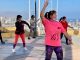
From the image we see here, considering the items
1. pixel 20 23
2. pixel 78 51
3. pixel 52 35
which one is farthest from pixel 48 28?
pixel 20 23

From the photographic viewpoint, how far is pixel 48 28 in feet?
30.7

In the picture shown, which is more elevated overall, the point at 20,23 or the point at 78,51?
the point at 20,23

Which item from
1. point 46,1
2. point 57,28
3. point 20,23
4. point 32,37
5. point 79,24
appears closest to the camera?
point 46,1

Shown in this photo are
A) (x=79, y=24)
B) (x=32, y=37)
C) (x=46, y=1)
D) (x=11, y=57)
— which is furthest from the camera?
(x=79, y=24)

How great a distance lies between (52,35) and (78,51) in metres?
4.91

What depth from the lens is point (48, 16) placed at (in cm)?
941

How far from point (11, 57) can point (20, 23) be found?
2.27m

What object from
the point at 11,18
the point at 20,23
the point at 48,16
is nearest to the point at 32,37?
the point at 11,18

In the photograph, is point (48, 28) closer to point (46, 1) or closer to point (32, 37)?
point (46, 1)

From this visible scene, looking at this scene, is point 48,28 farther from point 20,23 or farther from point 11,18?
point 11,18

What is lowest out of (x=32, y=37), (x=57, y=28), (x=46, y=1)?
(x=32, y=37)

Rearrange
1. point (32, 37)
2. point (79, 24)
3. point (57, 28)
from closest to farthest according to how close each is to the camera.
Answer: point (57, 28), point (32, 37), point (79, 24)

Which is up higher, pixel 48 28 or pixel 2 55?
pixel 48 28

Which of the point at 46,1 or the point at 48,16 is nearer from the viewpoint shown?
the point at 46,1
